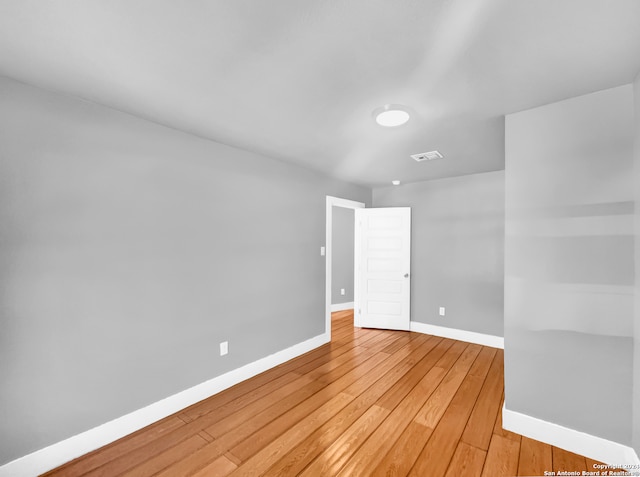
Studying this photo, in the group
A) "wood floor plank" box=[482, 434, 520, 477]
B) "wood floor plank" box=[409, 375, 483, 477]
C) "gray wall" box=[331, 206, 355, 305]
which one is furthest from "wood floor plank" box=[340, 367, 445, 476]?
"gray wall" box=[331, 206, 355, 305]

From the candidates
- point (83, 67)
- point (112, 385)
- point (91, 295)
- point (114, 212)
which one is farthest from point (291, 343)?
point (83, 67)

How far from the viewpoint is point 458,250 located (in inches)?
160

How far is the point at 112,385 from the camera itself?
2006 millimetres

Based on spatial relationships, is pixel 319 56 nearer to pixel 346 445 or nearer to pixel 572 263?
Result: pixel 572 263

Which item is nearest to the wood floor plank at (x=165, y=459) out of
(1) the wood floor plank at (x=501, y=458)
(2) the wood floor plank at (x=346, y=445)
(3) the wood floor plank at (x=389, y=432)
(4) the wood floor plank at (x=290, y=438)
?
(4) the wood floor plank at (x=290, y=438)

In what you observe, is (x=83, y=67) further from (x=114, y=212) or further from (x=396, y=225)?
(x=396, y=225)

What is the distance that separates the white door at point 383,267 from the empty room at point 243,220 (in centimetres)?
173

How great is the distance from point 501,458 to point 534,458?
0.21 meters

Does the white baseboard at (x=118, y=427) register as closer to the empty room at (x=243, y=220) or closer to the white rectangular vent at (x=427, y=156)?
the empty room at (x=243, y=220)

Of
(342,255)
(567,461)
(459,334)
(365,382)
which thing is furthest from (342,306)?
(567,461)

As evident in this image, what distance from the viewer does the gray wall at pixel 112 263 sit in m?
1.68

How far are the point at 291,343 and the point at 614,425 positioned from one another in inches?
109

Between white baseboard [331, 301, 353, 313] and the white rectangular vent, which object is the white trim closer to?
the white rectangular vent

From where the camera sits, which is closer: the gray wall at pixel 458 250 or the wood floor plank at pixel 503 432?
the wood floor plank at pixel 503 432
